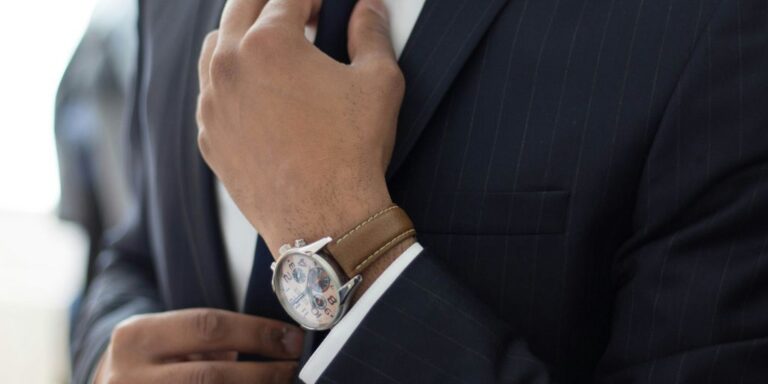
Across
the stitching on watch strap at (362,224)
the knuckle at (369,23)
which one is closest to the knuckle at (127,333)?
the stitching on watch strap at (362,224)

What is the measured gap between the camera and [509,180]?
958mm

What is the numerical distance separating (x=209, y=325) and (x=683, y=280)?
53cm

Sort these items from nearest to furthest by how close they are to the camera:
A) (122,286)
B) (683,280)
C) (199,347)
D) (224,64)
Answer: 1. (683,280)
2. (224,64)
3. (199,347)
4. (122,286)

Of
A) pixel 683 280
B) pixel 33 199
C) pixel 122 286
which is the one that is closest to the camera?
pixel 683 280

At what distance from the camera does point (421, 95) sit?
0.98 meters

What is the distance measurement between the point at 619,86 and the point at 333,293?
1.15 ft

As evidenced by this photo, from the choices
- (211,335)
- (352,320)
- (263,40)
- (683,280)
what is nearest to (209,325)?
(211,335)

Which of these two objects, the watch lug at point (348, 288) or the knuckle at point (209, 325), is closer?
the watch lug at point (348, 288)

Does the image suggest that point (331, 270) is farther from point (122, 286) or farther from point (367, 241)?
point (122, 286)

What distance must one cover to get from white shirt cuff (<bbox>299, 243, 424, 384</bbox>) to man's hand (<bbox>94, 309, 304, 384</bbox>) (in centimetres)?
14

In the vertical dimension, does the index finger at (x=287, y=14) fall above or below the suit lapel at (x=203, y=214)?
above

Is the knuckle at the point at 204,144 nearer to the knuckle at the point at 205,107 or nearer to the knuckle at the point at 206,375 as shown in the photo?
the knuckle at the point at 205,107

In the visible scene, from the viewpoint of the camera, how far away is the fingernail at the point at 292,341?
3.48ft

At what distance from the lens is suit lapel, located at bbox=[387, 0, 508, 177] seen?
97 cm
